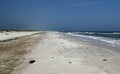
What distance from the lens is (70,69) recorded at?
30.4 ft

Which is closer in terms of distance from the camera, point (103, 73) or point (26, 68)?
point (103, 73)

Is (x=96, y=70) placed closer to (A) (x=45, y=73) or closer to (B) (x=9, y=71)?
(A) (x=45, y=73)

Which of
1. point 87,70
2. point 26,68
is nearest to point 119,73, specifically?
point 87,70

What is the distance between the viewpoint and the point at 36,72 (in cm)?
874

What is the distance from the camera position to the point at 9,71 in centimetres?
903

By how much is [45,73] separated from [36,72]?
42 cm

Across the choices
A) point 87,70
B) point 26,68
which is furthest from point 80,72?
point 26,68

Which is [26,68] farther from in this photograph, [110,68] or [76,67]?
[110,68]

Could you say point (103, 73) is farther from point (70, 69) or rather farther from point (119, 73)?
point (70, 69)

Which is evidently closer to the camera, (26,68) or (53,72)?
(53,72)

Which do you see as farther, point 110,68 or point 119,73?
point 110,68

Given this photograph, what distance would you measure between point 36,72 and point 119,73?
3172 millimetres

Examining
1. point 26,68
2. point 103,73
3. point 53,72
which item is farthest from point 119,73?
point 26,68

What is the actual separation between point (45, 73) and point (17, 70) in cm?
136
